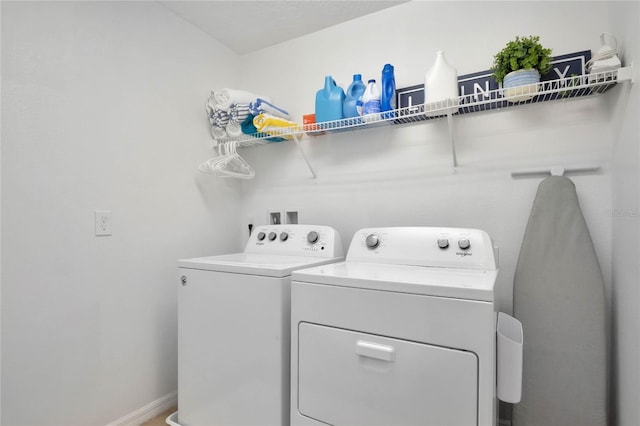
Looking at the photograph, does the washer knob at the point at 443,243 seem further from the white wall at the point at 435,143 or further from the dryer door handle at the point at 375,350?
the dryer door handle at the point at 375,350

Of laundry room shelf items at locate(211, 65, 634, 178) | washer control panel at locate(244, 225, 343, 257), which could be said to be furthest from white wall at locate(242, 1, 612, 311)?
washer control panel at locate(244, 225, 343, 257)

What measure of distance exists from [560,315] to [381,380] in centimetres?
88

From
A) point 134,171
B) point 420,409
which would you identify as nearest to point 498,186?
point 420,409

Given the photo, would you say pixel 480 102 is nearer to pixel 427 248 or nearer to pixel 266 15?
pixel 427 248

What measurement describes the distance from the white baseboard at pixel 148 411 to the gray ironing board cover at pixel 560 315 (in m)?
1.83

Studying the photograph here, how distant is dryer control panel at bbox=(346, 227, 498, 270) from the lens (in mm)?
1399

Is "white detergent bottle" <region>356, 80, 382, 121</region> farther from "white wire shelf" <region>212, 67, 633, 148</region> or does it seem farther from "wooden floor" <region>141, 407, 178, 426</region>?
"wooden floor" <region>141, 407, 178, 426</region>

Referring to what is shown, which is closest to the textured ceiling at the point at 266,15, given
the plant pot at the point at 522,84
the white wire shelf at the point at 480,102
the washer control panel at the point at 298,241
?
the white wire shelf at the point at 480,102

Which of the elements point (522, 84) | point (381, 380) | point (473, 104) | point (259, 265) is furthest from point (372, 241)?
point (522, 84)

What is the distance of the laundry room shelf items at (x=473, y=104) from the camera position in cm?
136

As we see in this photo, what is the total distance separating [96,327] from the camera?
1.65 m

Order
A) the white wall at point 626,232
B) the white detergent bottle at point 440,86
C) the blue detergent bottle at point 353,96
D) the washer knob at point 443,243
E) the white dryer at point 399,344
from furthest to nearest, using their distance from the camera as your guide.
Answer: the blue detergent bottle at point 353,96, the white detergent bottle at point 440,86, the washer knob at point 443,243, the white wall at point 626,232, the white dryer at point 399,344

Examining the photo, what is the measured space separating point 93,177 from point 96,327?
0.74m

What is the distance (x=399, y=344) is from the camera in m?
1.08
